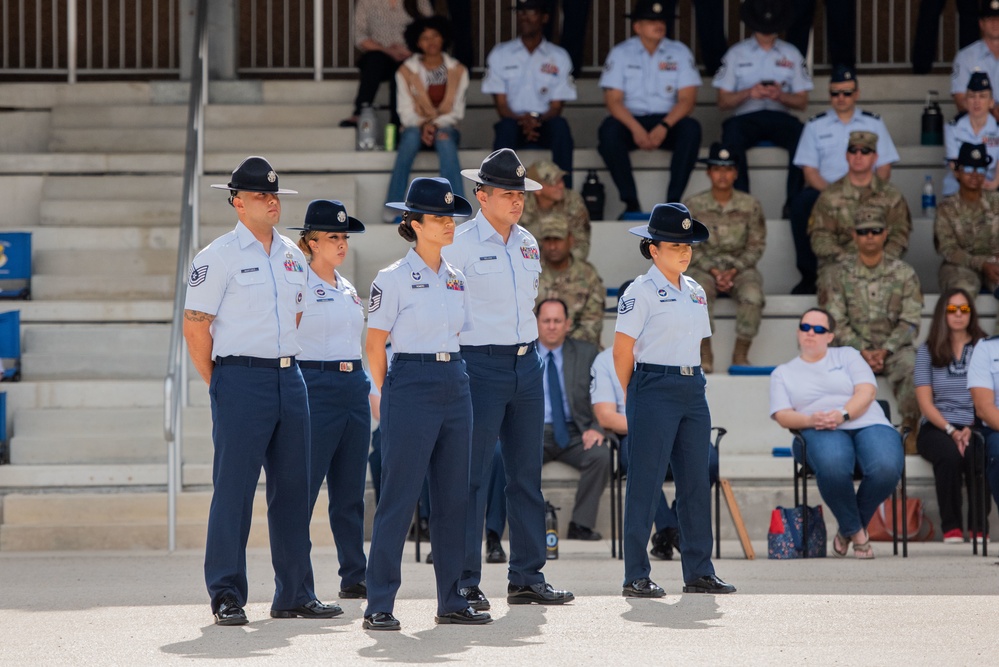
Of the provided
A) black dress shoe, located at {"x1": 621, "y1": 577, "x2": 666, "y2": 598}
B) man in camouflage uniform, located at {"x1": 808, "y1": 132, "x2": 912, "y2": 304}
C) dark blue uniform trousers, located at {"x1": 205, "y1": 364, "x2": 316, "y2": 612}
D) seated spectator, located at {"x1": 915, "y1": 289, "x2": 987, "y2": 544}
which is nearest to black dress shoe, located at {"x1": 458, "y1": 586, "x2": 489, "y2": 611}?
dark blue uniform trousers, located at {"x1": 205, "y1": 364, "x2": 316, "y2": 612}

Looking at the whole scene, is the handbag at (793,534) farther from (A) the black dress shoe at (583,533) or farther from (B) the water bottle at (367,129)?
(B) the water bottle at (367,129)

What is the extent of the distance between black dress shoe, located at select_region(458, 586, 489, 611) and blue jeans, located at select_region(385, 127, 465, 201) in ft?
17.9

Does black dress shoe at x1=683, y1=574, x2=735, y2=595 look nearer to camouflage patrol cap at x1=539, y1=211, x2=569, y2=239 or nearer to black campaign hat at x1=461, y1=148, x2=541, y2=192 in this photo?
black campaign hat at x1=461, y1=148, x2=541, y2=192

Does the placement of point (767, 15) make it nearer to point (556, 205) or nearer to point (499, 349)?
point (556, 205)

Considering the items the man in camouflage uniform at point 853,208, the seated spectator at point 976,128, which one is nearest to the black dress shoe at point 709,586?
the man in camouflage uniform at point 853,208

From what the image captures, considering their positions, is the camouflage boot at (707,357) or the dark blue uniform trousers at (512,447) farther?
the camouflage boot at (707,357)

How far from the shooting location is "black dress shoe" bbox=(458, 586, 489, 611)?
6320 millimetres

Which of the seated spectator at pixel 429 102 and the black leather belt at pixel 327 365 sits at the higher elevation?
the seated spectator at pixel 429 102

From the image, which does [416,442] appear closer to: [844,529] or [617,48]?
[844,529]

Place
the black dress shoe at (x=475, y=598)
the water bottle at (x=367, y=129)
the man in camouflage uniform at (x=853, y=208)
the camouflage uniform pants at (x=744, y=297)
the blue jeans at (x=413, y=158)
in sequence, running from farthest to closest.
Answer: the water bottle at (x=367, y=129) < the blue jeans at (x=413, y=158) < the man in camouflage uniform at (x=853, y=208) < the camouflage uniform pants at (x=744, y=297) < the black dress shoe at (x=475, y=598)

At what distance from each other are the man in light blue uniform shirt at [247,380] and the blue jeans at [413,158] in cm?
534

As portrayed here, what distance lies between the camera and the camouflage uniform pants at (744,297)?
10531 mm

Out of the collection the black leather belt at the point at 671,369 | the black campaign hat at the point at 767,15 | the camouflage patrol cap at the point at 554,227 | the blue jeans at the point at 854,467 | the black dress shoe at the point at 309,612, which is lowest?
the black dress shoe at the point at 309,612

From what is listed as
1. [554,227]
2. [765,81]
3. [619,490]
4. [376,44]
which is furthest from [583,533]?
[376,44]
